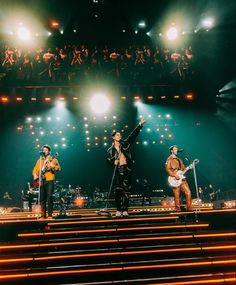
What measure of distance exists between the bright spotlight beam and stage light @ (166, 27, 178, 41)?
16.6 ft

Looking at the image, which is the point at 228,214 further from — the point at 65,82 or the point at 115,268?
the point at 65,82

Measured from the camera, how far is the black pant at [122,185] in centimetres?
638

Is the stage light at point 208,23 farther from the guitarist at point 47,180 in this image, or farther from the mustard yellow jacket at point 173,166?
the guitarist at point 47,180

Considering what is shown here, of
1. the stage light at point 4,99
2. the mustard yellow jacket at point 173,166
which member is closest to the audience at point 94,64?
the stage light at point 4,99

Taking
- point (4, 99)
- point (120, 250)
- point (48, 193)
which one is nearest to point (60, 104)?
point (4, 99)

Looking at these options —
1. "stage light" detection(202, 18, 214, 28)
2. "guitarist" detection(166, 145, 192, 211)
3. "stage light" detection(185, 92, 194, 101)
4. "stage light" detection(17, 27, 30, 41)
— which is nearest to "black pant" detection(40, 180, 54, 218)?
"guitarist" detection(166, 145, 192, 211)

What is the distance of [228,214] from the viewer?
6.03m

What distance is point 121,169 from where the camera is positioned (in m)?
6.45

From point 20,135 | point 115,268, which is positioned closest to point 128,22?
point 20,135

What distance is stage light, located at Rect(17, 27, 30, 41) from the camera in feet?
40.2

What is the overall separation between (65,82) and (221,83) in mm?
7971

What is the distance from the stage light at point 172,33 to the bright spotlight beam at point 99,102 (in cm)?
507

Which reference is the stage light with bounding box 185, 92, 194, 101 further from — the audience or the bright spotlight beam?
the bright spotlight beam

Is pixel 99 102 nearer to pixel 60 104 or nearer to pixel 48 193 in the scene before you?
pixel 60 104
